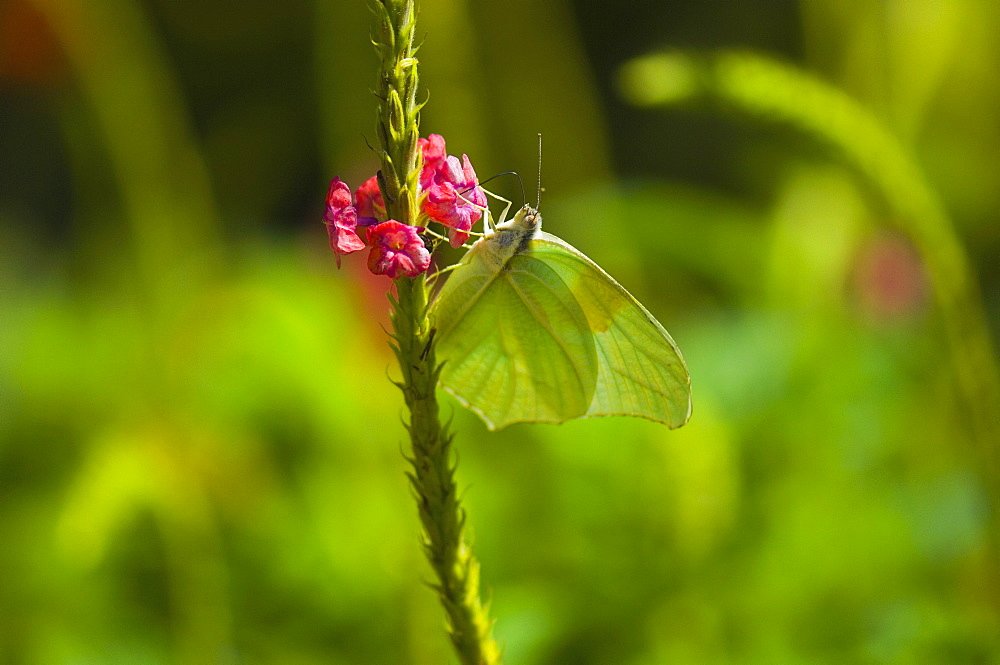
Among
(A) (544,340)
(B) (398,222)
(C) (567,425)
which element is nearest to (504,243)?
(A) (544,340)

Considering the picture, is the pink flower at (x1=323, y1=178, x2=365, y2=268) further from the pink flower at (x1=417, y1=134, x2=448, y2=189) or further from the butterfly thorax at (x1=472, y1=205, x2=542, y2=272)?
the butterfly thorax at (x1=472, y1=205, x2=542, y2=272)

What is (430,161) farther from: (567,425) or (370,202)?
(567,425)

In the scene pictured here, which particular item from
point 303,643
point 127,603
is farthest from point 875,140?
point 127,603

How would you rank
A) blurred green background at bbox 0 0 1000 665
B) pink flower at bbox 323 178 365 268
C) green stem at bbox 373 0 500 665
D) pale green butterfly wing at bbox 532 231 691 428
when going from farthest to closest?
blurred green background at bbox 0 0 1000 665 < pale green butterfly wing at bbox 532 231 691 428 < pink flower at bbox 323 178 365 268 < green stem at bbox 373 0 500 665

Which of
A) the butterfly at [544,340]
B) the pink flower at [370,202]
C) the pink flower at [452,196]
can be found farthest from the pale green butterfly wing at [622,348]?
the pink flower at [370,202]

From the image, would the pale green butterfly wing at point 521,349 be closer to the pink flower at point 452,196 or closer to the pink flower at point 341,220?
the pink flower at point 452,196

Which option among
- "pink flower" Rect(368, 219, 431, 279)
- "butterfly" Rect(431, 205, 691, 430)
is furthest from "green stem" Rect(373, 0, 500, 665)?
"butterfly" Rect(431, 205, 691, 430)
